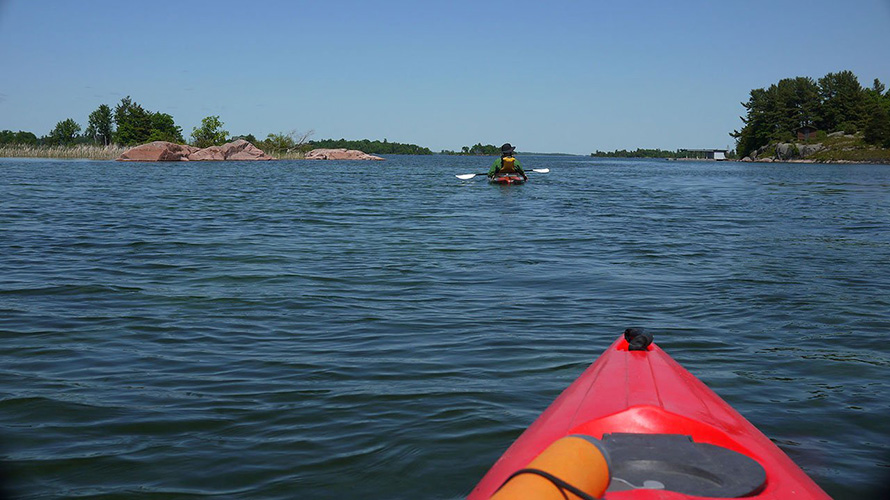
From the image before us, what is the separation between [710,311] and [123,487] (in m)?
5.76

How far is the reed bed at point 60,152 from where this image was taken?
58.1 meters

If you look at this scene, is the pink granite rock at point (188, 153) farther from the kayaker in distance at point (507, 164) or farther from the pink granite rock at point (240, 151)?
the kayaker in distance at point (507, 164)

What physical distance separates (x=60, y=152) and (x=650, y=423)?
67102 millimetres

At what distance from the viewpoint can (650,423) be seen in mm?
2691

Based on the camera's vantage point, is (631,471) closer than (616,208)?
Yes

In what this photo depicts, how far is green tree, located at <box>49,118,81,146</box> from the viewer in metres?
96.0

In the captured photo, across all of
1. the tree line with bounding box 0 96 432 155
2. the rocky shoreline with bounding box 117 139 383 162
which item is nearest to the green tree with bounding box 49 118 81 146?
the tree line with bounding box 0 96 432 155

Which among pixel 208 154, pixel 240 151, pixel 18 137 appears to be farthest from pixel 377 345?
pixel 18 137

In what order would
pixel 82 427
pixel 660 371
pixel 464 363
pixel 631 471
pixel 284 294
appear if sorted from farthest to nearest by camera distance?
pixel 284 294 < pixel 464 363 < pixel 82 427 < pixel 660 371 < pixel 631 471

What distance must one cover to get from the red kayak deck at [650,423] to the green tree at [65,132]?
354 feet

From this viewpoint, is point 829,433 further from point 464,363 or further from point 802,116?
point 802,116

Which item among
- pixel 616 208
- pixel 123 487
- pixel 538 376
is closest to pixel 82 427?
pixel 123 487

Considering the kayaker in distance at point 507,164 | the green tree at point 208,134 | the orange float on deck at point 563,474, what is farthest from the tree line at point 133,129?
the orange float on deck at point 563,474

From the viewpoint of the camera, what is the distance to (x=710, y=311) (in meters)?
7.02
